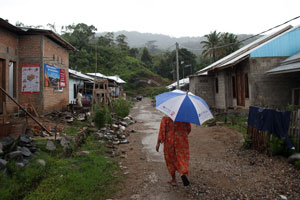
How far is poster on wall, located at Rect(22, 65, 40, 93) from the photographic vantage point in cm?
1023

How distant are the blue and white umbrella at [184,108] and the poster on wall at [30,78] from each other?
27.5 feet

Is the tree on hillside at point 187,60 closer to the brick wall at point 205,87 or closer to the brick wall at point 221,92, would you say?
the brick wall at point 205,87

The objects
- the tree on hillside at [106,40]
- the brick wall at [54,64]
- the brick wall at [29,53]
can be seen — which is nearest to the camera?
the brick wall at [29,53]

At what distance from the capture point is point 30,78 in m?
10.3

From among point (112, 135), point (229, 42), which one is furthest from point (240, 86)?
point (229, 42)

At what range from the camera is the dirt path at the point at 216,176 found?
3.82 meters

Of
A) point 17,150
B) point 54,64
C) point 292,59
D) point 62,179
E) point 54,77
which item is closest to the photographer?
point 62,179

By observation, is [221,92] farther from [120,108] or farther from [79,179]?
[79,179]

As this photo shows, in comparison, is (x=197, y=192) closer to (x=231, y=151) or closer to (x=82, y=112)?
(x=231, y=151)

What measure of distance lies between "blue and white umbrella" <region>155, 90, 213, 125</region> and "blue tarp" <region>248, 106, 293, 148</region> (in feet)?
8.71

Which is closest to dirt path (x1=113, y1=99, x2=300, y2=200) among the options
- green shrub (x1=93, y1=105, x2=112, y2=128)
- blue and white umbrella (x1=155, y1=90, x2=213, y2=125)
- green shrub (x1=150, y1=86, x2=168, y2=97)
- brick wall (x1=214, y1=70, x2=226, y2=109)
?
blue and white umbrella (x1=155, y1=90, x2=213, y2=125)

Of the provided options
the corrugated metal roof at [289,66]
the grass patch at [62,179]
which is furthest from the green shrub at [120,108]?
the corrugated metal roof at [289,66]

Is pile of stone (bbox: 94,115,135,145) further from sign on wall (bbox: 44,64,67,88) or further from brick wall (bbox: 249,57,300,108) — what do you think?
brick wall (bbox: 249,57,300,108)

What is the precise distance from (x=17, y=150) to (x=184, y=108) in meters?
3.81
